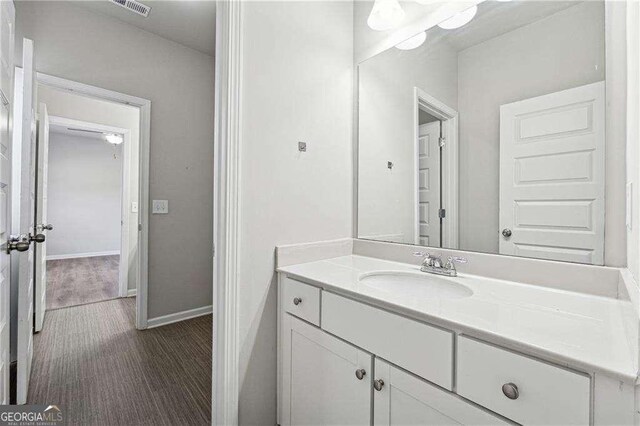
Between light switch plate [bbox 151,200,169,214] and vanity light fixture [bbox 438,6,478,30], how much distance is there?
8.20ft

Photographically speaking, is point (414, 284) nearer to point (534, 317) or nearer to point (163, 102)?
point (534, 317)

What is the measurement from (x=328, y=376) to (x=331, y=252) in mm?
628

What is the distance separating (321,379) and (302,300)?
0.30 metres

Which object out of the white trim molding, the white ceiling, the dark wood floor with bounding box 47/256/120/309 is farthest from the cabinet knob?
the dark wood floor with bounding box 47/256/120/309

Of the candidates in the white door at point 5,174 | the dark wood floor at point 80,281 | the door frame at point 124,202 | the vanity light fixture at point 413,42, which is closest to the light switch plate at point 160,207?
the door frame at point 124,202

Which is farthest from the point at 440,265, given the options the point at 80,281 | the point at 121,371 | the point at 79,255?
the point at 79,255

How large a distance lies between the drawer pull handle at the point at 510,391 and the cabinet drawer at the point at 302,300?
25.1 inches

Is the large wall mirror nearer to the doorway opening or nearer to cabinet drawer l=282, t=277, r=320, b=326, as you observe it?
cabinet drawer l=282, t=277, r=320, b=326

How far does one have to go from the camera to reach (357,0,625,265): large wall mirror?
99cm

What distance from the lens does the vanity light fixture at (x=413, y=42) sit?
1.44m

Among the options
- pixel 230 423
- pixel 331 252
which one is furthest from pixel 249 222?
pixel 230 423

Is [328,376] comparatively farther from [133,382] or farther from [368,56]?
[368,56]

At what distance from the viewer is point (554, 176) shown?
1048 millimetres

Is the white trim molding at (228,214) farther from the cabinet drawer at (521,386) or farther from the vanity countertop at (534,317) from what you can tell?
the cabinet drawer at (521,386)
